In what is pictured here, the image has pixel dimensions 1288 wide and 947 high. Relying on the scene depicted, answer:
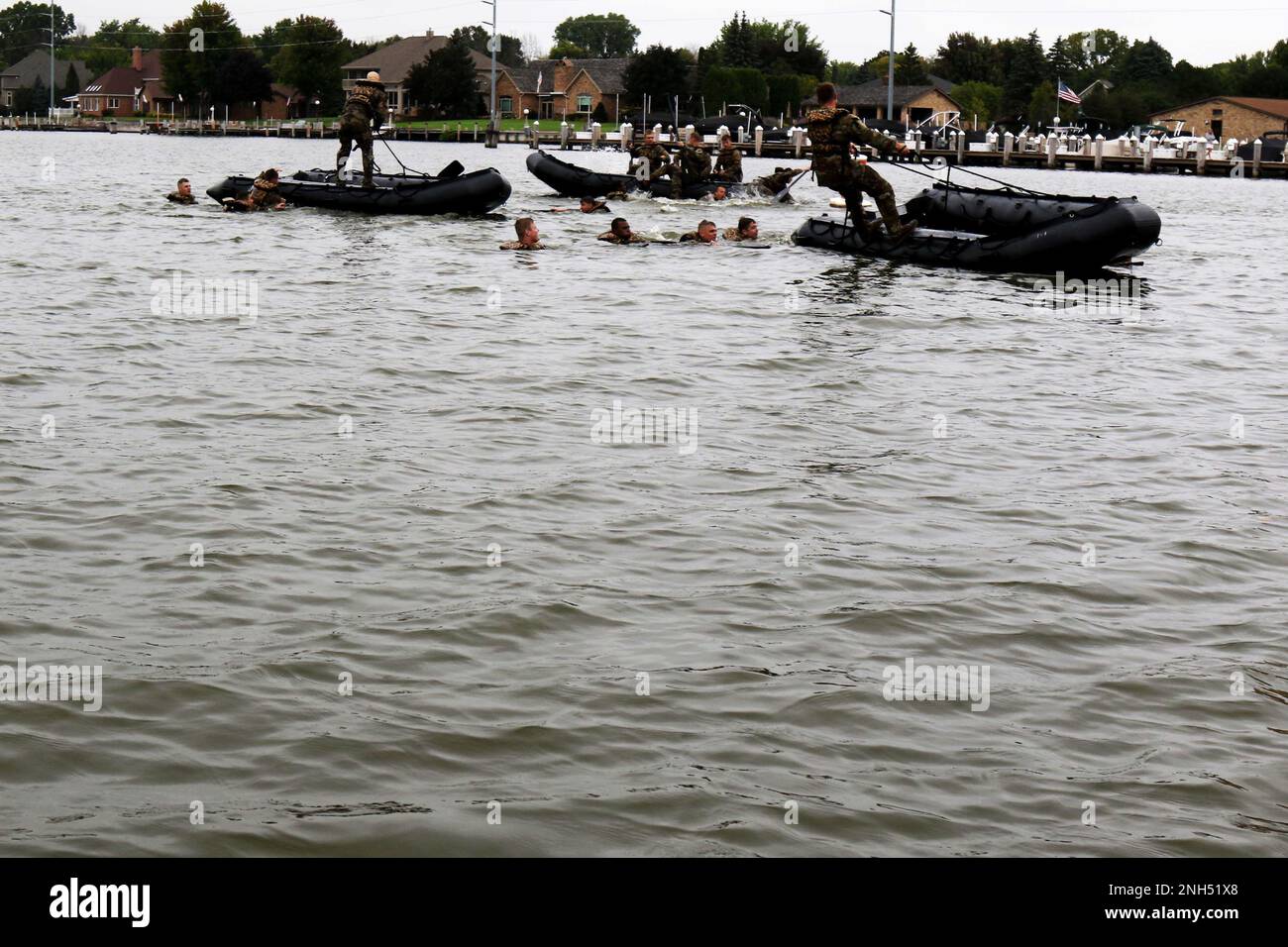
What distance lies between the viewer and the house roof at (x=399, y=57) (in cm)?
12319

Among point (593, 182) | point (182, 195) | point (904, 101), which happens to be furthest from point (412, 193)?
point (904, 101)

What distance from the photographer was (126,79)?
468 ft

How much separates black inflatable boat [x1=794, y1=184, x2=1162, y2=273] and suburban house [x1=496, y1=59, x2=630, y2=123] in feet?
307

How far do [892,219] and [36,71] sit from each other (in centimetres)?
15987

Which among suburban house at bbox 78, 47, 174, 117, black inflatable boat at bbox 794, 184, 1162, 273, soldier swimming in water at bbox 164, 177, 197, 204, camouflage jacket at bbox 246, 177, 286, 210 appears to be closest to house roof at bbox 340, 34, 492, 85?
suburban house at bbox 78, 47, 174, 117

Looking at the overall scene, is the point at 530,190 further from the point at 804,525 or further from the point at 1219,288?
the point at 804,525

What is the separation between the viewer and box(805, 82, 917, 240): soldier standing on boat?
70.9 feet

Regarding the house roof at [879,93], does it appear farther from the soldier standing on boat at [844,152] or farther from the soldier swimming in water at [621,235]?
the soldier standing on boat at [844,152]

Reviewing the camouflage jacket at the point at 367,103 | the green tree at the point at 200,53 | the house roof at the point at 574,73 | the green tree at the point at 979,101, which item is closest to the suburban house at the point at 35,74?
the green tree at the point at 200,53

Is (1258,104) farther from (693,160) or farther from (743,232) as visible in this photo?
(743,232)

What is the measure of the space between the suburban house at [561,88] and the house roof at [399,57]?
298cm

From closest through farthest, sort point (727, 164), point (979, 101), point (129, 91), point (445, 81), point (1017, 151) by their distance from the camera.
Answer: point (727, 164), point (1017, 151), point (979, 101), point (445, 81), point (129, 91)

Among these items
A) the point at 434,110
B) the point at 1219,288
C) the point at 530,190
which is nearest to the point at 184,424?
the point at 1219,288

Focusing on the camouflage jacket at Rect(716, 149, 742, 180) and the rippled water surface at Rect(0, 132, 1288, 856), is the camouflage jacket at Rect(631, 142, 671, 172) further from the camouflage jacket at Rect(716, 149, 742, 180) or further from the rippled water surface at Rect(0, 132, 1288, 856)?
the rippled water surface at Rect(0, 132, 1288, 856)
